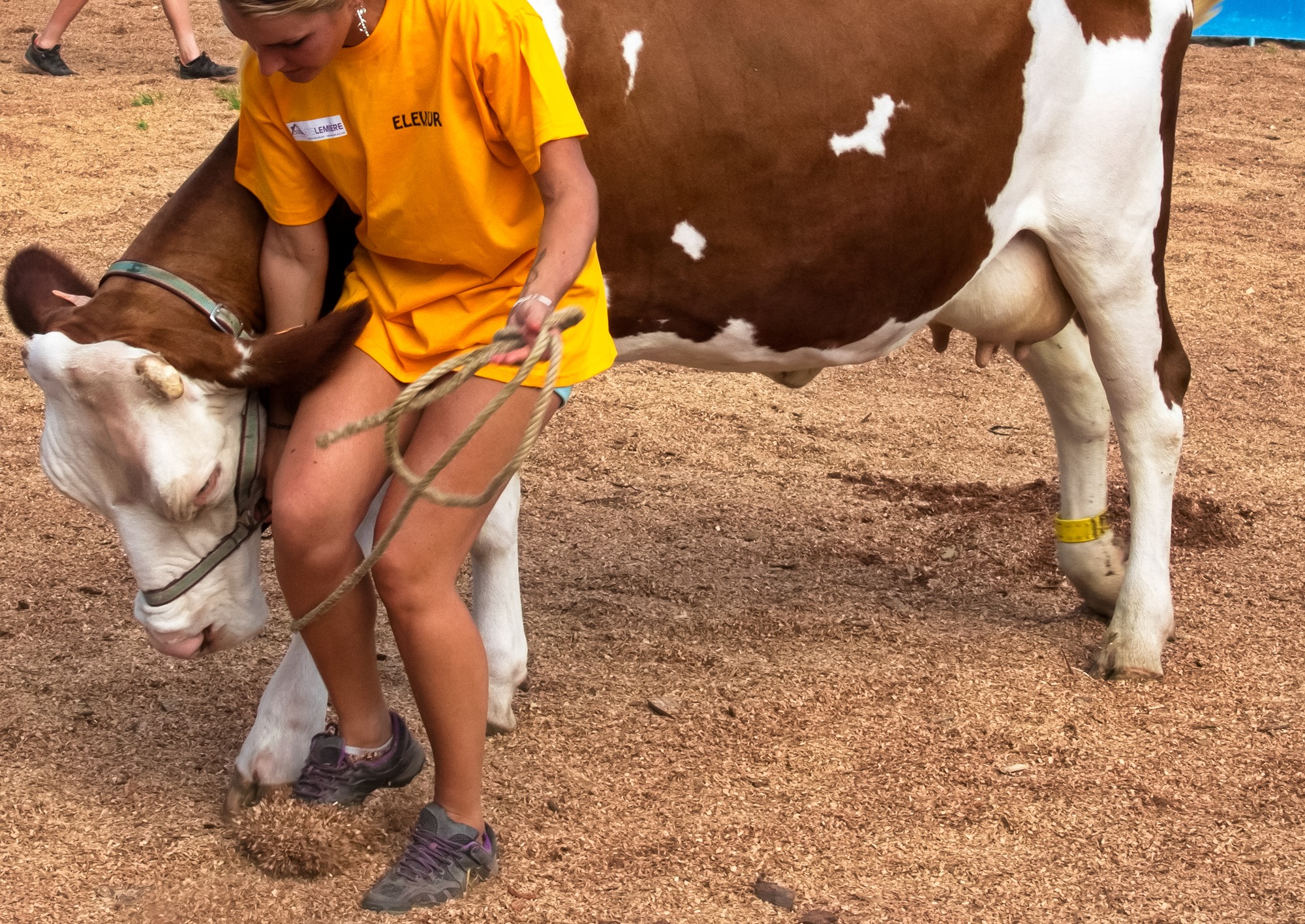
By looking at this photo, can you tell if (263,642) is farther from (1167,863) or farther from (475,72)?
(1167,863)

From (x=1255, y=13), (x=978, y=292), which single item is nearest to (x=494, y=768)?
(x=978, y=292)

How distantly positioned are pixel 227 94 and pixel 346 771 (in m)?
6.05

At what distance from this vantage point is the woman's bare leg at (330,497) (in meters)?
2.12

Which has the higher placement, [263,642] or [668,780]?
Result: [668,780]

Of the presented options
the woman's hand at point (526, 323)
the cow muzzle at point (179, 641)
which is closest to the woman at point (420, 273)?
the woman's hand at point (526, 323)

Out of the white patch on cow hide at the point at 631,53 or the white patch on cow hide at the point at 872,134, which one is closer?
the white patch on cow hide at the point at 631,53

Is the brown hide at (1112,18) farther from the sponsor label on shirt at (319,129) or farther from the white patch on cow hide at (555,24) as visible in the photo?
the sponsor label on shirt at (319,129)

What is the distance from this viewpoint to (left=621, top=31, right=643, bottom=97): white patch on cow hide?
2.57m

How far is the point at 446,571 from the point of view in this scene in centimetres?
214

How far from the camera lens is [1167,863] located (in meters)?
2.50

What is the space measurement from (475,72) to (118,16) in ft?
29.1

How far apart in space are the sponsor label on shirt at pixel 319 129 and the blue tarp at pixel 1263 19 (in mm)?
9756

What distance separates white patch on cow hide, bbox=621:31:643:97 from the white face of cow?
895 mm

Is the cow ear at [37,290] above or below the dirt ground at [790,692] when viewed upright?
above
